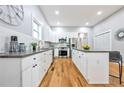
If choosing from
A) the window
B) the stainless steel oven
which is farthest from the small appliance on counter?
the stainless steel oven

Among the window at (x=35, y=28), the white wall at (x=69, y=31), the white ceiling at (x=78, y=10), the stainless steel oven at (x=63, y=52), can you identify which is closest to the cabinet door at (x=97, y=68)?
the window at (x=35, y=28)

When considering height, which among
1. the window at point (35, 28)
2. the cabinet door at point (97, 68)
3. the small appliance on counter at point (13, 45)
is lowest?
the cabinet door at point (97, 68)

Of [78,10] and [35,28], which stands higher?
[78,10]

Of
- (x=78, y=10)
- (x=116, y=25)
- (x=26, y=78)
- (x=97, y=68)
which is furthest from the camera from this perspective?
(x=116, y=25)

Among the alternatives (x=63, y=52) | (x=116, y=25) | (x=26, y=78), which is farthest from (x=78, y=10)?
(x=26, y=78)

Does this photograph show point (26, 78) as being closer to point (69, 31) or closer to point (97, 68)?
point (97, 68)

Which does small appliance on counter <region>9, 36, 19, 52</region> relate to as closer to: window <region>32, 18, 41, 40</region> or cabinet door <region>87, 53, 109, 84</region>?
cabinet door <region>87, 53, 109, 84</region>

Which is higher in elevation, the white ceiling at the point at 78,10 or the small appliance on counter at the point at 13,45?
the white ceiling at the point at 78,10

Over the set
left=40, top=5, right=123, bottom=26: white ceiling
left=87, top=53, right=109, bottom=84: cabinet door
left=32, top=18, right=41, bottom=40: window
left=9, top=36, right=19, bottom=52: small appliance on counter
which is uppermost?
left=40, top=5, right=123, bottom=26: white ceiling

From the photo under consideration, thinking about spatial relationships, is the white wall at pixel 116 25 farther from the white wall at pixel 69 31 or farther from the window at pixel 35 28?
the window at pixel 35 28

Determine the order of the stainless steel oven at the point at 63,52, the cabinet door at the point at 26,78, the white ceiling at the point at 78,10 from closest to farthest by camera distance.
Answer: the cabinet door at the point at 26,78, the white ceiling at the point at 78,10, the stainless steel oven at the point at 63,52
